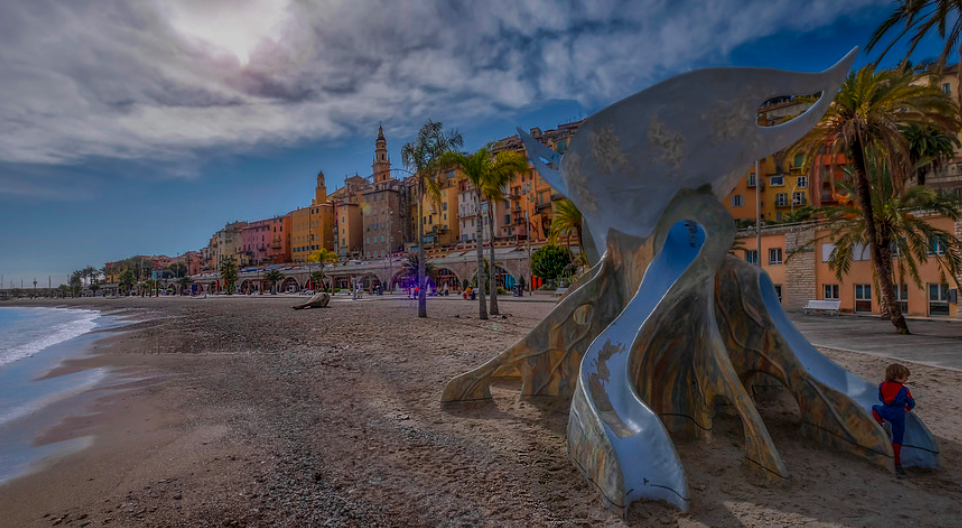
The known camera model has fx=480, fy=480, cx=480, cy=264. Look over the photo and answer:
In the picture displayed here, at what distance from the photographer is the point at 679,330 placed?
618 cm

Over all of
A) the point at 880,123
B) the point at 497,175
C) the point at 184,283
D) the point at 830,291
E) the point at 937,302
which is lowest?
the point at 937,302

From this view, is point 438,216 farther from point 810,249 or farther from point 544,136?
point 810,249

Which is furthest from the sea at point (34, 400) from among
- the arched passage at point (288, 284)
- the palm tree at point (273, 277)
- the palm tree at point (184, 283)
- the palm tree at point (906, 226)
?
the palm tree at point (184, 283)

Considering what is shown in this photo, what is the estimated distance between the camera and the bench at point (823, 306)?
2354 cm

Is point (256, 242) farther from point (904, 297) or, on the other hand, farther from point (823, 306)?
point (904, 297)

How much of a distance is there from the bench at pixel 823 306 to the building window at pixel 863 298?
4.07ft

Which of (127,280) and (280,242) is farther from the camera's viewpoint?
(127,280)

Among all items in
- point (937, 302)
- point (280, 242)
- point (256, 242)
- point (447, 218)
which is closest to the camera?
point (937, 302)

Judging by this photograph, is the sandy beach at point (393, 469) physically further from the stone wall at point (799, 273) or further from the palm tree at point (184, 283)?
the palm tree at point (184, 283)

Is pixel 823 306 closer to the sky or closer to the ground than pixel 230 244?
closer to the ground

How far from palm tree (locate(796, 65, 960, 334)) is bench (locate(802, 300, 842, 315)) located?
7.19m

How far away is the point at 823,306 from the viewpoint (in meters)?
24.0

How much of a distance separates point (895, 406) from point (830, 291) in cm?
2464

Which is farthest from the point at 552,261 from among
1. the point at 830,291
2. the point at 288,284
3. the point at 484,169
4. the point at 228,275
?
the point at 228,275
